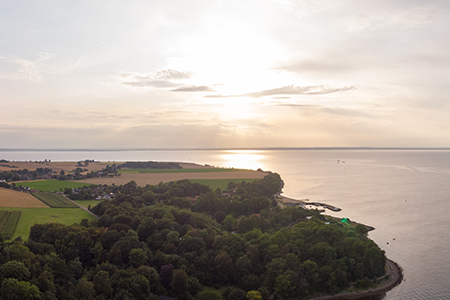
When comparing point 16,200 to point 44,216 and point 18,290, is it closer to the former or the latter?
point 44,216

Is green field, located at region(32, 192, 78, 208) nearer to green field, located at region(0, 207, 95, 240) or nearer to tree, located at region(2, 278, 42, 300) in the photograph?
green field, located at region(0, 207, 95, 240)

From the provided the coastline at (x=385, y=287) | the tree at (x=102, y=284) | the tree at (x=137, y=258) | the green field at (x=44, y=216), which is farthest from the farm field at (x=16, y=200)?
the coastline at (x=385, y=287)

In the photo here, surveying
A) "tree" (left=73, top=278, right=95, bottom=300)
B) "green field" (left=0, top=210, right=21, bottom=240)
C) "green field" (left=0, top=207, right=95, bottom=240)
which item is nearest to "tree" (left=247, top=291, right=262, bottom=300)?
"tree" (left=73, top=278, right=95, bottom=300)

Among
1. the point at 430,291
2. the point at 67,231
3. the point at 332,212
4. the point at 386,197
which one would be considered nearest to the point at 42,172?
the point at 67,231

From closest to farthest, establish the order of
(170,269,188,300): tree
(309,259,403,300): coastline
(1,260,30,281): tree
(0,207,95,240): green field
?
1. (1,260,30,281): tree
2. (170,269,188,300): tree
3. (309,259,403,300): coastline
4. (0,207,95,240): green field

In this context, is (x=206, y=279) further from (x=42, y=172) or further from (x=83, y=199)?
(x=42, y=172)

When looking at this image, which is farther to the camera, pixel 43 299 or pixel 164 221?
pixel 164 221

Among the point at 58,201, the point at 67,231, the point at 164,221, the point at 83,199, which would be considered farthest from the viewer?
the point at 83,199
